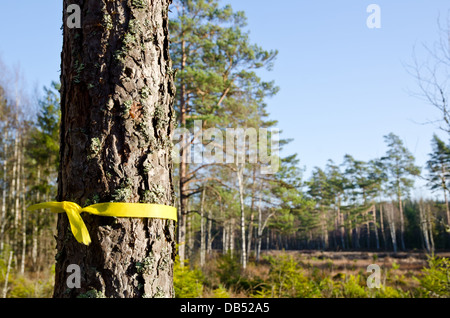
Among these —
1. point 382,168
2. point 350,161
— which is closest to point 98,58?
point 382,168

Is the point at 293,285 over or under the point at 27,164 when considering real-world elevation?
under

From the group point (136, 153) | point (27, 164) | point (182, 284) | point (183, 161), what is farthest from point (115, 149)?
point (27, 164)

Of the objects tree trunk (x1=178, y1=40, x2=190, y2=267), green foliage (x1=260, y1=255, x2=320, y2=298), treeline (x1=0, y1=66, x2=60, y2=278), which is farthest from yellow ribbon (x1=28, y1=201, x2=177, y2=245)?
treeline (x1=0, y1=66, x2=60, y2=278)

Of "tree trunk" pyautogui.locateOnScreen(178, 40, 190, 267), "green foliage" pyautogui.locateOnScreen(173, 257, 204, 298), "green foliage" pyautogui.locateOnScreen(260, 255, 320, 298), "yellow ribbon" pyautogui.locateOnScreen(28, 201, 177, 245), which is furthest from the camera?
"tree trunk" pyautogui.locateOnScreen(178, 40, 190, 267)

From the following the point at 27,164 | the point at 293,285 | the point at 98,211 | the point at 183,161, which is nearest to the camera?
the point at 98,211

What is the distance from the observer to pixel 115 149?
4.02 ft

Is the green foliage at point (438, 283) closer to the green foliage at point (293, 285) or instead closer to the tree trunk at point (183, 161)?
the green foliage at point (293, 285)

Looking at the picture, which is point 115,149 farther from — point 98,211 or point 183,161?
point 183,161

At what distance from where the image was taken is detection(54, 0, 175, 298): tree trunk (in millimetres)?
1186

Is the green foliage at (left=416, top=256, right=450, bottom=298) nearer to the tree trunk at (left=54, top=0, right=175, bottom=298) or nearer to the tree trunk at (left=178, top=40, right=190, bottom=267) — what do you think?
the tree trunk at (left=54, top=0, right=175, bottom=298)

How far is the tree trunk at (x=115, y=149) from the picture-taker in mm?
1186

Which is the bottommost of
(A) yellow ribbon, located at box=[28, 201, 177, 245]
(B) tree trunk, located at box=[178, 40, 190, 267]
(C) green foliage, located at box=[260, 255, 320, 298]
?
(C) green foliage, located at box=[260, 255, 320, 298]
